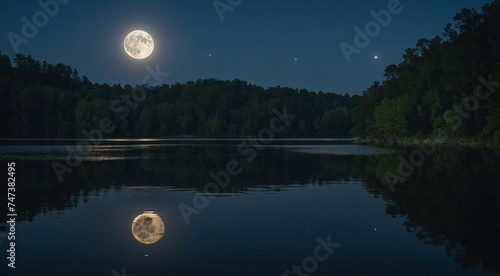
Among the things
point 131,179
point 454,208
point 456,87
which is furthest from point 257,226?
point 456,87

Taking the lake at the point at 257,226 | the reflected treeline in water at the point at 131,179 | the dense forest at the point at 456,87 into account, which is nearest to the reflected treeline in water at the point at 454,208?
the lake at the point at 257,226

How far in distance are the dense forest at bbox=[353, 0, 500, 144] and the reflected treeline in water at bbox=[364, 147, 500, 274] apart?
3887 centimetres

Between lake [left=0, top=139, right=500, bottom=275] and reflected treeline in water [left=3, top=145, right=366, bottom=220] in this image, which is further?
reflected treeline in water [left=3, top=145, right=366, bottom=220]

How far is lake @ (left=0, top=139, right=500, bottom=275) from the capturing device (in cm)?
1220

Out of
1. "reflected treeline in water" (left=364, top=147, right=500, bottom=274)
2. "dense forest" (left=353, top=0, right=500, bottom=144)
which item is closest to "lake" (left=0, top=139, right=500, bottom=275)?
"reflected treeline in water" (left=364, top=147, right=500, bottom=274)

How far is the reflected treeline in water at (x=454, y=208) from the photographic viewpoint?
44.6 feet

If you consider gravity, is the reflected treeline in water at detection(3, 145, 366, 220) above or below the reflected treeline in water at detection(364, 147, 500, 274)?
below

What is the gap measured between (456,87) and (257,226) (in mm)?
67357

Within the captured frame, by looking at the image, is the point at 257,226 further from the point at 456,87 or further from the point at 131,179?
the point at 456,87

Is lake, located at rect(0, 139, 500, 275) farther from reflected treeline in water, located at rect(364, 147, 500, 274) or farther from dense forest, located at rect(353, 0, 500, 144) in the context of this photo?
dense forest, located at rect(353, 0, 500, 144)

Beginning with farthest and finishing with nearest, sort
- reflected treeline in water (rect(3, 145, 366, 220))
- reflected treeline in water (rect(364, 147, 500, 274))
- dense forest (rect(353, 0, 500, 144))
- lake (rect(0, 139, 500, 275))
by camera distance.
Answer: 1. dense forest (rect(353, 0, 500, 144))
2. reflected treeline in water (rect(3, 145, 366, 220))
3. reflected treeline in water (rect(364, 147, 500, 274))
4. lake (rect(0, 139, 500, 275))

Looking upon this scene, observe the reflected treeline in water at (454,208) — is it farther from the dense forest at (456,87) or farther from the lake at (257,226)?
the dense forest at (456,87)

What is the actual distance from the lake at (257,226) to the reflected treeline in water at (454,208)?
5 centimetres

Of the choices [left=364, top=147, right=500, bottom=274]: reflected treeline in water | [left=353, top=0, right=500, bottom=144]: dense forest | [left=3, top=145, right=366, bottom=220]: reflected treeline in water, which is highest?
[left=353, top=0, right=500, bottom=144]: dense forest
